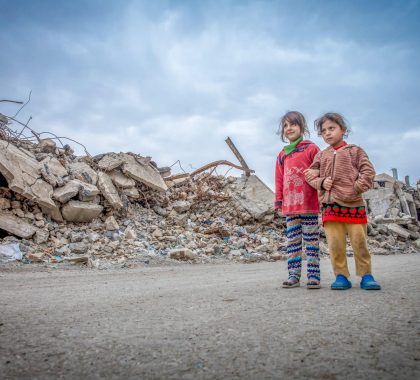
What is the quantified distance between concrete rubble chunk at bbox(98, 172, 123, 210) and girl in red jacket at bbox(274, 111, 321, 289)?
416 centimetres

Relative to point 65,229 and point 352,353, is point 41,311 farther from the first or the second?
point 65,229

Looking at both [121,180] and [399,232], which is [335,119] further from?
[399,232]

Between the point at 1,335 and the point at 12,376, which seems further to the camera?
the point at 1,335

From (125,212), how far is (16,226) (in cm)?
210

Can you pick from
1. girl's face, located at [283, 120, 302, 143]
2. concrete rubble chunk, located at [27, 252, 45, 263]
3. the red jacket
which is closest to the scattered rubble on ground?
concrete rubble chunk, located at [27, 252, 45, 263]

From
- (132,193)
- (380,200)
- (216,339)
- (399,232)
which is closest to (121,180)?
(132,193)

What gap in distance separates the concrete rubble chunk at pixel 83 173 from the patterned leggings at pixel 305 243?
4.85 m

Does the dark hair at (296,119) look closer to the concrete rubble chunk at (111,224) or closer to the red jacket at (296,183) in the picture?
the red jacket at (296,183)

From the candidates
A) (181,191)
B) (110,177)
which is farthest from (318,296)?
(181,191)

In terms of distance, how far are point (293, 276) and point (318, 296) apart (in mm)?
707

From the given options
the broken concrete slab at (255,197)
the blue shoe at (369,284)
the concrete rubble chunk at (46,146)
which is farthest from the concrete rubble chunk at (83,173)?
the blue shoe at (369,284)

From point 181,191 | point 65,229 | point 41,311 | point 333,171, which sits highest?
point 181,191

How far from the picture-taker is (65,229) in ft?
18.1

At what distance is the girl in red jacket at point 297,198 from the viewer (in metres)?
2.63
